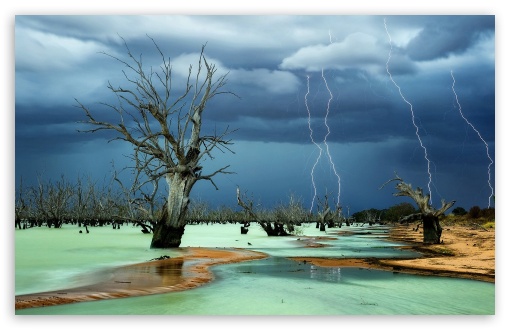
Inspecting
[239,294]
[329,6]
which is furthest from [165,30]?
[239,294]

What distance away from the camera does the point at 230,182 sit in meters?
12.9

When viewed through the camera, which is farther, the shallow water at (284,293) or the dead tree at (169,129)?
the dead tree at (169,129)

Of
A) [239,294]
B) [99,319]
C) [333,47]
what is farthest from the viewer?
[333,47]

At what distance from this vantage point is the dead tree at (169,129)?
11.0m

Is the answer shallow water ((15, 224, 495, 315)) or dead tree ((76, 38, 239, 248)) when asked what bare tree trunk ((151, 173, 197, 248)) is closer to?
dead tree ((76, 38, 239, 248))

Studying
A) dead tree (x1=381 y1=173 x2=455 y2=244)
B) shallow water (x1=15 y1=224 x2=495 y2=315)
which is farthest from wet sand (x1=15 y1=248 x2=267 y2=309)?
dead tree (x1=381 y1=173 x2=455 y2=244)

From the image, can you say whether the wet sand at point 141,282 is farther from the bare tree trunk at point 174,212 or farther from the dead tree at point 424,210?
the dead tree at point 424,210

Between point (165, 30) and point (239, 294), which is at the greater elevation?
point (165, 30)

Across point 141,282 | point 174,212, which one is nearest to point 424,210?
point 174,212

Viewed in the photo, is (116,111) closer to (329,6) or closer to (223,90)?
(223,90)

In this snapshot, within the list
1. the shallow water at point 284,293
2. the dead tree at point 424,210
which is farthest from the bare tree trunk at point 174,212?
the dead tree at point 424,210

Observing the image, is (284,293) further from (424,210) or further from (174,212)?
(424,210)

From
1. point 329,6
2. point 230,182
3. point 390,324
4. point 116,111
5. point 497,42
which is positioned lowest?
point 390,324

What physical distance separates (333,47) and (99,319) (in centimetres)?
561
